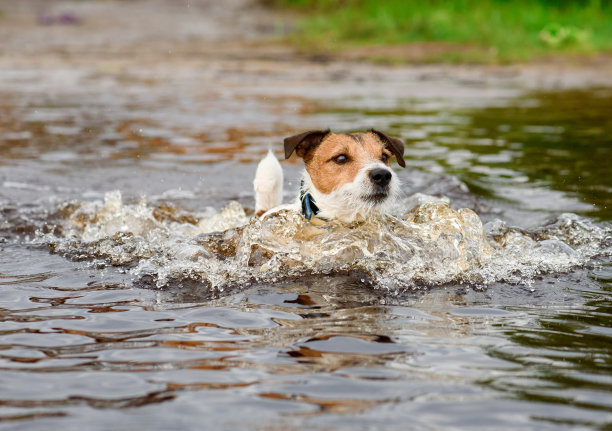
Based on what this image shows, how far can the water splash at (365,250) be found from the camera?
17.3 ft

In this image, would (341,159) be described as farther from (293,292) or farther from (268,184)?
(293,292)

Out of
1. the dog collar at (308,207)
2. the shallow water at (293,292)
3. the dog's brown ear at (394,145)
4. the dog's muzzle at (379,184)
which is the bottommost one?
the shallow water at (293,292)

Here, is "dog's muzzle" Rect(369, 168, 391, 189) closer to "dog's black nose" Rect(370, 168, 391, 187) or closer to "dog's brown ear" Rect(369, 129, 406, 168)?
"dog's black nose" Rect(370, 168, 391, 187)

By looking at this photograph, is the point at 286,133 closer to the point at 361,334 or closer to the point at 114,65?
the point at 361,334

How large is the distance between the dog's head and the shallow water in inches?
9.8

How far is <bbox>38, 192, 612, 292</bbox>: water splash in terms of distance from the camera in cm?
526

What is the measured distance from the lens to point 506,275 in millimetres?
5223

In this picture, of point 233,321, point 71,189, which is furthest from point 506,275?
point 71,189

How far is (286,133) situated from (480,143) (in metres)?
2.50

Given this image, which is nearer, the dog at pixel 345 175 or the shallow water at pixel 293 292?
the shallow water at pixel 293 292

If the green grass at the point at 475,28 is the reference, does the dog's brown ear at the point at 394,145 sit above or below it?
below

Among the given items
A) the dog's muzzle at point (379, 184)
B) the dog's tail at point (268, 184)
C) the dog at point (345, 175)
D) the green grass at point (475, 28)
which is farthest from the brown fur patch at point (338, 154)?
the green grass at point (475, 28)

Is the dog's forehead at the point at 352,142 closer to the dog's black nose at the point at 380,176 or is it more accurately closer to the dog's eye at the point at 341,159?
A: the dog's eye at the point at 341,159

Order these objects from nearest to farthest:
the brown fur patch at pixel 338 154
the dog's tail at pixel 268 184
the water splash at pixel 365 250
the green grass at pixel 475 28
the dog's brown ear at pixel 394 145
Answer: the water splash at pixel 365 250 < the brown fur patch at pixel 338 154 < the dog's brown ear at pixel 394 145 < the dog's tail at pixel 268 184 < the green grass at pixel 475 28
